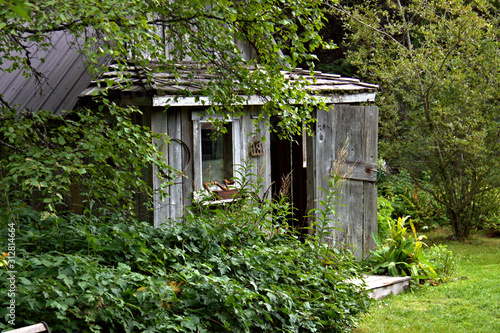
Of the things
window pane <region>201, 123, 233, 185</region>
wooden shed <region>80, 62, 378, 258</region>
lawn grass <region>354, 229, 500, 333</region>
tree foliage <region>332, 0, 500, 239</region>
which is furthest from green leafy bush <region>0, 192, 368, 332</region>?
tree foliage <region>332, 0, 500, 239</region>

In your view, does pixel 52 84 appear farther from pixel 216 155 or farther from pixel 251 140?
pixel 251 140

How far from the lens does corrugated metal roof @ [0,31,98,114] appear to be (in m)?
7.12

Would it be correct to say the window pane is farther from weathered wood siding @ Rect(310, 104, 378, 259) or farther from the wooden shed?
weathered wood siding @ Rect(310, 104, 378, 259)

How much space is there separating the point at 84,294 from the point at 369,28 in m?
9.39

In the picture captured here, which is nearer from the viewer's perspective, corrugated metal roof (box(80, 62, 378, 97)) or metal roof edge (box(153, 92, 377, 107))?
corrugated metal roof (box(80, 62, 378, 97))

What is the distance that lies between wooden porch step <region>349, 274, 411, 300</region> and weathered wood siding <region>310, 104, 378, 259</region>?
0.99 metres

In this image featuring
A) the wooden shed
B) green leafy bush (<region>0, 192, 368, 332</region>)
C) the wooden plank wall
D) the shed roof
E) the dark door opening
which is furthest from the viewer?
the dark door opening

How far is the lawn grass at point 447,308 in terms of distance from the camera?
236 inches

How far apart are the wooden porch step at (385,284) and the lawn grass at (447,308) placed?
0.32 ft

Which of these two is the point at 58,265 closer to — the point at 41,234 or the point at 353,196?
the point at 41,234

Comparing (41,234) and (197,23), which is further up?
(197,23)

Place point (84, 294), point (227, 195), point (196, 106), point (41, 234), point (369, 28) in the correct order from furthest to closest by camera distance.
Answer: point (369, 28) → point (227, 195) → point (196, 106) → point (41, 234) → point (84, 294)

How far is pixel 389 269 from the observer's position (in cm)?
761

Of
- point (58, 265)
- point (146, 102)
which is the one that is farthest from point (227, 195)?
point (58, 265)
